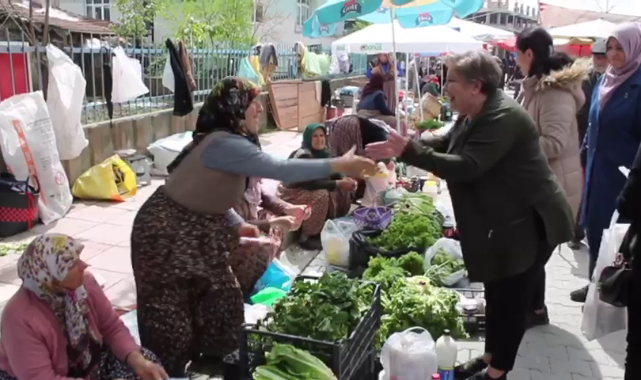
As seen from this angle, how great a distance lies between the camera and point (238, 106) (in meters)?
3.08

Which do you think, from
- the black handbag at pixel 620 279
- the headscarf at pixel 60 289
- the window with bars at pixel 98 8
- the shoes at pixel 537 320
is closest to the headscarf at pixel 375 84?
the shoes at pixel 537 320

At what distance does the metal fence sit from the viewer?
6488mm

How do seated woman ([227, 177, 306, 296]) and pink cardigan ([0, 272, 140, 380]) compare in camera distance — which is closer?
pink cardigan ([0, 272, 140, 380])

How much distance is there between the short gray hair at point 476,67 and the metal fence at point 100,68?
524 cm

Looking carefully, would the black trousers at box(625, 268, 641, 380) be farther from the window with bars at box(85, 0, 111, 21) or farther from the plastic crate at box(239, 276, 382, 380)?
the window with bars at box(85, 0, 111, 21)

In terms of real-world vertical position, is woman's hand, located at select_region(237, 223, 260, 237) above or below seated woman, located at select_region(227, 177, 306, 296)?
above

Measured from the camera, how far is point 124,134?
8.20 meters

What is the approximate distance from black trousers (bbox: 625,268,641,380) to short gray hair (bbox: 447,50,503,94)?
1074 millimetres

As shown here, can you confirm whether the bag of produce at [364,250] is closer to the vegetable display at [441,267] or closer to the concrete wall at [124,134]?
the vegetable display at [441,267]

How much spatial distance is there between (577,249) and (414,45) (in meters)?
4.29

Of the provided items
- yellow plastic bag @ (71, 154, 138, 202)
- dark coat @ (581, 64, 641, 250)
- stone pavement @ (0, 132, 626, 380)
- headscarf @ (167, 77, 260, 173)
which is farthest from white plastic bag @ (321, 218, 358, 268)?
yellow plastic bag @ (71, 154, 138, 202)

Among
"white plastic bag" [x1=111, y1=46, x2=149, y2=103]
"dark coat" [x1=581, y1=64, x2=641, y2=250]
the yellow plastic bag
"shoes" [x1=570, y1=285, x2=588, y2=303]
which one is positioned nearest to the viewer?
"dark coat" [x1=581, y1=64, x2=641, y2=250]

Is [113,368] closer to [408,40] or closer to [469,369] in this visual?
[469,369]

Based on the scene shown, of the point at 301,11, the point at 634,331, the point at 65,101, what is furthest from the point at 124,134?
the point at 301,11
